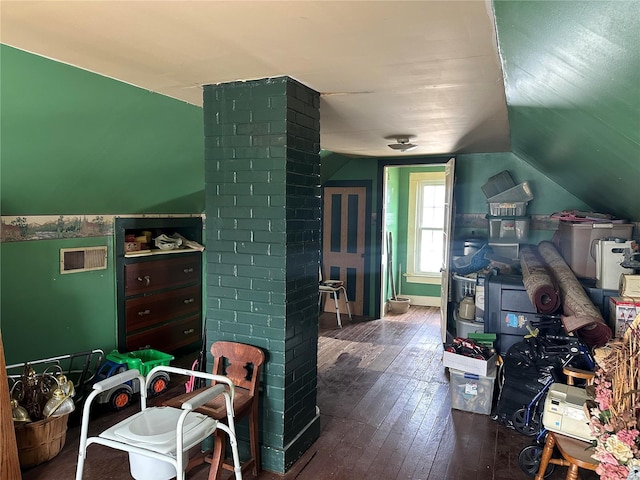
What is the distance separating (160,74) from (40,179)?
1.12 metres

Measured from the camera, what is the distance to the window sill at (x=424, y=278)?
670 centimetres

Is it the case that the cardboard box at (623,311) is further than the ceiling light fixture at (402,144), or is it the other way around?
the ceiling light fixture at (402,144)

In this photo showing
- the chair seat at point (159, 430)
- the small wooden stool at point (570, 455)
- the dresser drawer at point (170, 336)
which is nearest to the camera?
the chair seat at point (159, 430)

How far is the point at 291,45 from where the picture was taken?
1875 millimetres

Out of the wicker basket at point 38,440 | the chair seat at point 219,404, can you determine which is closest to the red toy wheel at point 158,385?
the wicker basket at point 38,440

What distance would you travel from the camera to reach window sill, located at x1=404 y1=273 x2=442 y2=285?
6699mm

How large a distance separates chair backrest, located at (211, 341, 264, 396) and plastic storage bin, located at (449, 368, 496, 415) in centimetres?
170

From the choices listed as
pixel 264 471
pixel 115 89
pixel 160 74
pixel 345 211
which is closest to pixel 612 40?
pixel 160 74

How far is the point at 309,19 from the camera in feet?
5.24

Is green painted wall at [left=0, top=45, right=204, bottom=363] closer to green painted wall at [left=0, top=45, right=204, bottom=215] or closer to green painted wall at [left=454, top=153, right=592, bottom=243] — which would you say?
green painted wall at [left=0, top=45, right=204, bottom=215]

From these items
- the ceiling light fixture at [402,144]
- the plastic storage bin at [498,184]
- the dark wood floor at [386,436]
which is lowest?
the dark wood floor at [386,436]

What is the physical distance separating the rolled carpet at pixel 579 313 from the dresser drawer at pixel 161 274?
11.0 ft

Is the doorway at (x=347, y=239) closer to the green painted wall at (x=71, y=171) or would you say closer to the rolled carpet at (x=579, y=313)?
the green painted wall at (x=71, y=171)

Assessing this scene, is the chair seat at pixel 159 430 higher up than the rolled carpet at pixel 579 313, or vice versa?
the rolled carpet at pixel 579 313
